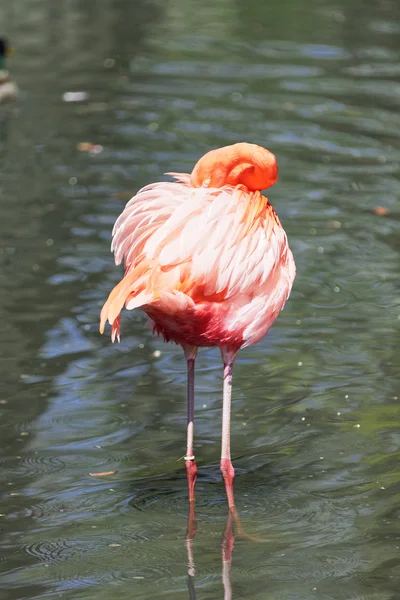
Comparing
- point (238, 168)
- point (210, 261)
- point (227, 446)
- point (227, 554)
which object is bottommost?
point (227, 554)

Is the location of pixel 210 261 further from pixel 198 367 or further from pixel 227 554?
pixel 198 367

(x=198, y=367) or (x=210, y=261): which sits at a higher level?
(x=210, y=261)

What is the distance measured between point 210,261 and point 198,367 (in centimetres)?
184

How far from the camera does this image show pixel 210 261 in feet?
14.4

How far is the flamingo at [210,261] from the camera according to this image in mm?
4355

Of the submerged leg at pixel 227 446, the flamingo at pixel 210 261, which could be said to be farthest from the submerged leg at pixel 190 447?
Result: the submerged leg at pixel 227 446

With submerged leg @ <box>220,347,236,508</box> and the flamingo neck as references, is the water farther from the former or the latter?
the flamingo neck

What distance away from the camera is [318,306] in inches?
268

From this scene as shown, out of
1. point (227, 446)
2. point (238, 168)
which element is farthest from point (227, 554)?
point (238, 168)

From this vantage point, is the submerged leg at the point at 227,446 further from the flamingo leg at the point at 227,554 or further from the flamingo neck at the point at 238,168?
the flamingo neck at the point at 238,168

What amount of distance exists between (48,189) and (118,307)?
4957 mm

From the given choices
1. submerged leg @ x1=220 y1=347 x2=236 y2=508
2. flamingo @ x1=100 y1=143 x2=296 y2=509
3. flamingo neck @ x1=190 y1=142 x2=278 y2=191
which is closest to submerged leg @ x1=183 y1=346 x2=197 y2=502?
flamingo @ x1=100 y1=143 x2=296 y2=509

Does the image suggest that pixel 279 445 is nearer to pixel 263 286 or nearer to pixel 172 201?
pixel 263 286

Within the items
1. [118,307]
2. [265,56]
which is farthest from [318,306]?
[265,56]
